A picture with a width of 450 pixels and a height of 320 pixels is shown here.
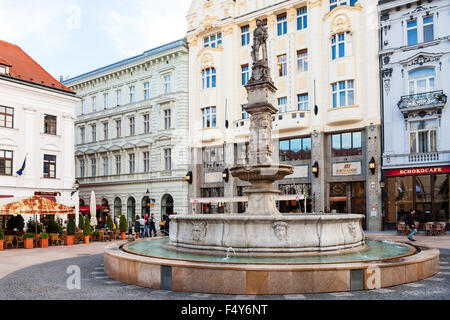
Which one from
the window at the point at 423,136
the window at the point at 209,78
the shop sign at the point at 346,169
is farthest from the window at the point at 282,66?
the window at the point at 423,136

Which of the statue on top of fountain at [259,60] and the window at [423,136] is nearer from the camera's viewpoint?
the statue on top of fountain at [259,60]

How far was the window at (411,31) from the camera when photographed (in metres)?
29.6

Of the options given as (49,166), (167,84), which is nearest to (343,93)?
(167,84)

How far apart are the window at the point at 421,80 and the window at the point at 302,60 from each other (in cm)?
751

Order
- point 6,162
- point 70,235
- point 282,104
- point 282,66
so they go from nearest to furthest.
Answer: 1. point 70,235
2. point 6,162
3. point 282,104
4. point 282,66

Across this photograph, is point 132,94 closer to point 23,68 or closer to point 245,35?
point 23,68

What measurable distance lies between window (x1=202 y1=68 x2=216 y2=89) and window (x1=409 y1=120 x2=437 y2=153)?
1660 cm

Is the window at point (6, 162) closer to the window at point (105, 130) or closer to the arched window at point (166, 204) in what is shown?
the arched window at point (166, 204)

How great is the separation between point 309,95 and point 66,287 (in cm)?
2581

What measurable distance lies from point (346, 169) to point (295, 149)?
14.0 ft

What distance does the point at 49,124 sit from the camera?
34.4 m

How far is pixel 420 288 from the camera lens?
9492mm

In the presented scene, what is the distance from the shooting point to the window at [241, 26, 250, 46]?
37.3 metres
